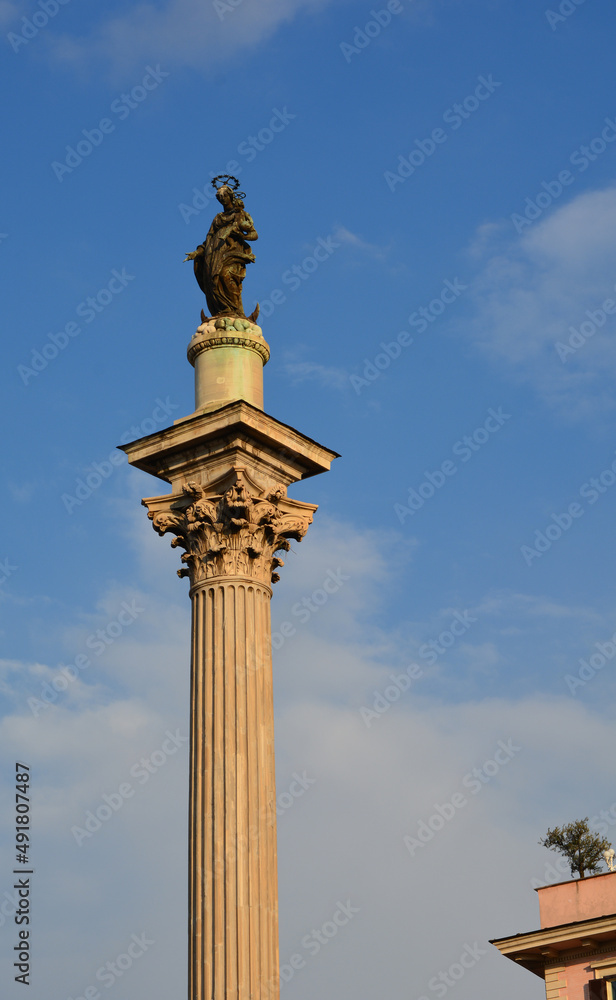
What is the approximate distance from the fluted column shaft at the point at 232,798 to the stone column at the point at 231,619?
17mm

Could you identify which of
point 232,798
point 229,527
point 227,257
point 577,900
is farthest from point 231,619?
point 577,900

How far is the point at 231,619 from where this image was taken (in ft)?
63.4

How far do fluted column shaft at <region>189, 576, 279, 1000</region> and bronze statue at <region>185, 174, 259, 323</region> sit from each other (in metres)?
4.74

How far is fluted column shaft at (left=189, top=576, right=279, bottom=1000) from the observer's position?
56.7 ft

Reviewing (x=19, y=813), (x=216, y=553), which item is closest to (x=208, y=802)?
(x=216, y=553)

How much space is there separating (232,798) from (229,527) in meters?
3.83

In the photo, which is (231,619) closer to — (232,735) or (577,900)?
(232,735)

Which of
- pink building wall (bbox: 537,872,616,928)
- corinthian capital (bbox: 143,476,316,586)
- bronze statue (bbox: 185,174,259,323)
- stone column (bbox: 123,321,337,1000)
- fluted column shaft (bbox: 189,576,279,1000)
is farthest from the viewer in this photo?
pink building wall (bbox: 537,872,616,928)

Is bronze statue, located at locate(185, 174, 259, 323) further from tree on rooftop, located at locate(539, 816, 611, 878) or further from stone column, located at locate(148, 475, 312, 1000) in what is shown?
tree on rooftop, located at locate(539, 816, 611, 878)

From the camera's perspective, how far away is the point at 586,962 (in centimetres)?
3969

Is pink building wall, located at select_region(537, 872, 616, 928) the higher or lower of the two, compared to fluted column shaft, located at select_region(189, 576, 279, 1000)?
higher

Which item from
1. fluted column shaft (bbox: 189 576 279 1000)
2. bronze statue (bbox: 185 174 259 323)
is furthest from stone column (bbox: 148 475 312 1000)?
bronze statue (bbox: 185 174 259 323)

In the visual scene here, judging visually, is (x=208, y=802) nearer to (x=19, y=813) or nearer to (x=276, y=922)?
(x=276, y=922)

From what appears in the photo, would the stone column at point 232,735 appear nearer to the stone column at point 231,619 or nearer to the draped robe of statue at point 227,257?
the stone column at point 231,619
